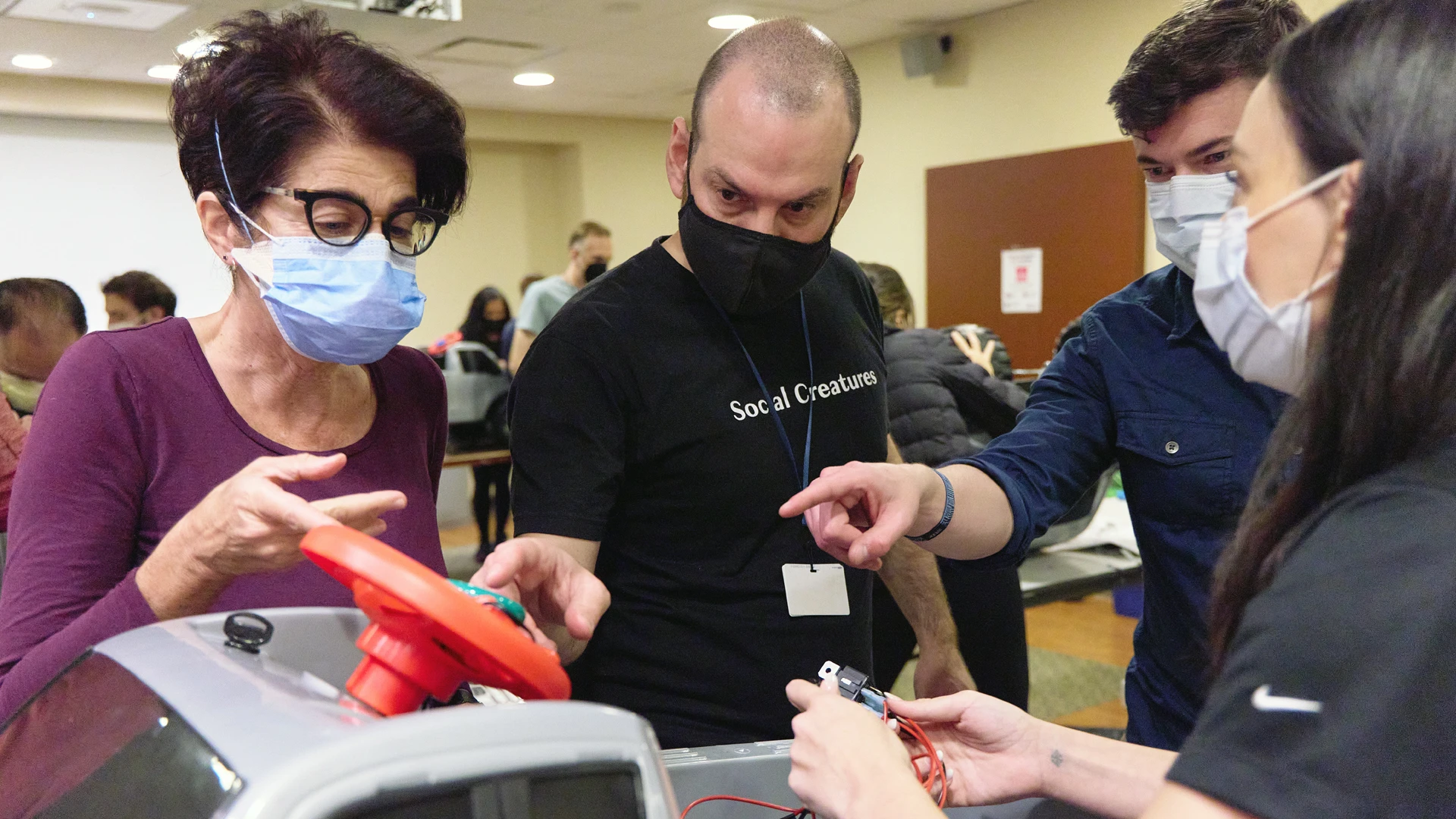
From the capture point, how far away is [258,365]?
A: 1.22m

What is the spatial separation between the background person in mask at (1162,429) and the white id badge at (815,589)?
19cm

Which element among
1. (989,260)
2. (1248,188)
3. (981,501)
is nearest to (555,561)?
(981,501)

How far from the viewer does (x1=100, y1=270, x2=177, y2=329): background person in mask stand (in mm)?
3941

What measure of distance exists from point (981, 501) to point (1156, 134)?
50 centimetres

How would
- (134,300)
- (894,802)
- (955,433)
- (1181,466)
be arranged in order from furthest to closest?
(134,300), (955,433), (1181,466), (894,802)

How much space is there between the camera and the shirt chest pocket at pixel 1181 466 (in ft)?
4.11

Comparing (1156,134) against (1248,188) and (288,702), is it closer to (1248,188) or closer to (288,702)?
(1248,188)

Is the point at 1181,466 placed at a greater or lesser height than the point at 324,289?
lesser

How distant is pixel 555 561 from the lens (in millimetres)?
1061

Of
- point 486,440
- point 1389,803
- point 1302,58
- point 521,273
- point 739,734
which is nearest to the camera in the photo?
point 1389,803

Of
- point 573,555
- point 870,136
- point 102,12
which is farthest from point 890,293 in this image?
point 102,12

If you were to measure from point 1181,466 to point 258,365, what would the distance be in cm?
112

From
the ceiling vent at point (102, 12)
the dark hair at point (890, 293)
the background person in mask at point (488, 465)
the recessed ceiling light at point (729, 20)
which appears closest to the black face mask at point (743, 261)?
the dark hair at point (890, 293)

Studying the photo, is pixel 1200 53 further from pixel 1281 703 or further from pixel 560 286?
pixel 560 286
